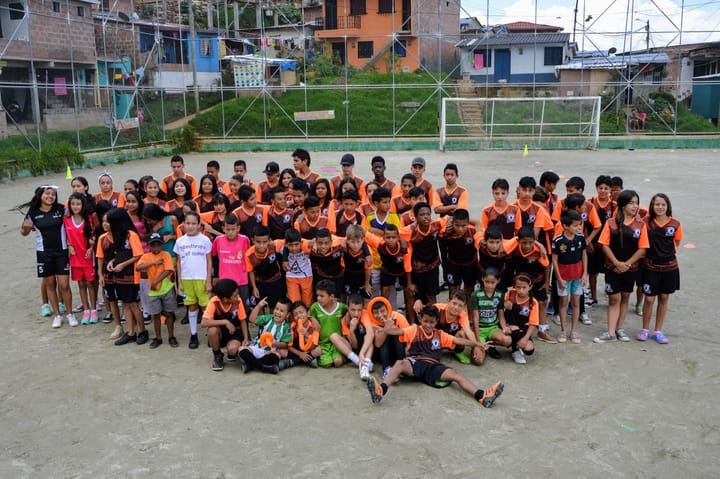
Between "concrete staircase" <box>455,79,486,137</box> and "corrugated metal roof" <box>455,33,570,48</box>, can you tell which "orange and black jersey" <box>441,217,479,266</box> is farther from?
"corrugated metal roof" <box>455,33,570,48</box>

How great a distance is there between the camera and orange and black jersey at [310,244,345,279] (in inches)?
238

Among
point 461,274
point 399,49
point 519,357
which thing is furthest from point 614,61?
point 519,357

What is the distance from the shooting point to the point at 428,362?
515 cm

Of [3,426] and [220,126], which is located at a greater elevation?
[220,126]

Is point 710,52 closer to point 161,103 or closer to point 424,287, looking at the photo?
point 161,103

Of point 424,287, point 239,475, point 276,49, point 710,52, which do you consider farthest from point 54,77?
point 710,52

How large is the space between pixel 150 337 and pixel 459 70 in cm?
2649

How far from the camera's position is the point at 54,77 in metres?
23.6

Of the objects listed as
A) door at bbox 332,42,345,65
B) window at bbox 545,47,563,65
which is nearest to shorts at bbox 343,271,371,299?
window at bbox 545,47,563,65

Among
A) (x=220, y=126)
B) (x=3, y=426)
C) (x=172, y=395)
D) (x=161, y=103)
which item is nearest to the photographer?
(x=3, y=426)

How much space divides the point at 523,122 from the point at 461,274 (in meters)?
20.8

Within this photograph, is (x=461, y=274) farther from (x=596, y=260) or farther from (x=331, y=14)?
(x=331, y=14)

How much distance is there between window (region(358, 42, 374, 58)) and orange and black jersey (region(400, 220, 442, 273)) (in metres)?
25.9

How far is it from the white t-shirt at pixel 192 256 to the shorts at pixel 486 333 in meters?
2.63
